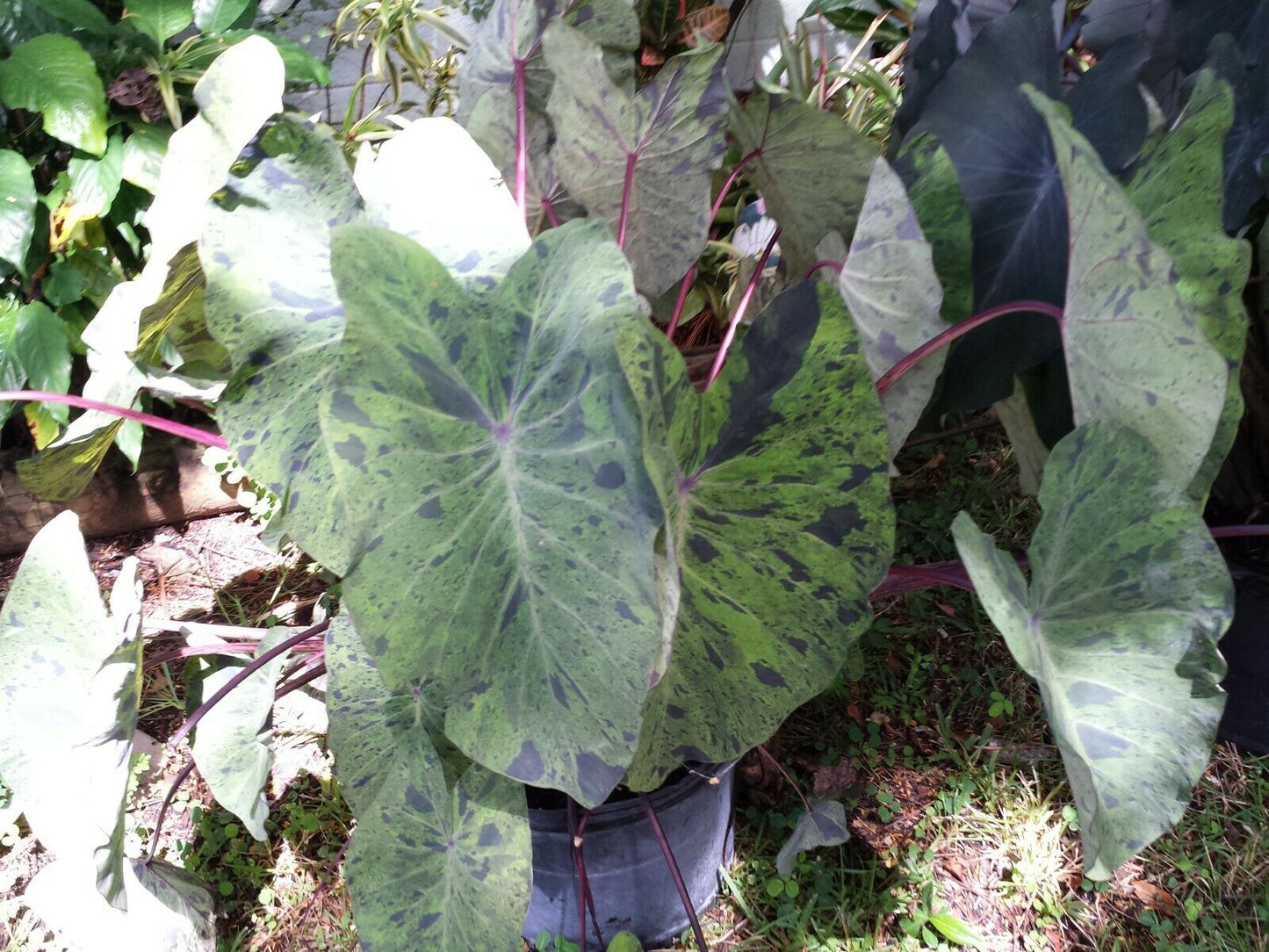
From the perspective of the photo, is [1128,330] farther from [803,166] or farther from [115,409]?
[115,409]

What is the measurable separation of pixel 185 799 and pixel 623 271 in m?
1.31

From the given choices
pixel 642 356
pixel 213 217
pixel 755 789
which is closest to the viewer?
pixel 642 356

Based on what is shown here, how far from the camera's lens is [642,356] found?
536 mm

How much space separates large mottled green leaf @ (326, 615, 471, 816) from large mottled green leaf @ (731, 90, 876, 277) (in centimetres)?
67

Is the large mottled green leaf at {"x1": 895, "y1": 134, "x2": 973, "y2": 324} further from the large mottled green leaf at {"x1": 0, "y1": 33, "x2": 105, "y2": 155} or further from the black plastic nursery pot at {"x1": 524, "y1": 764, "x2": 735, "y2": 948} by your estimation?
the large mottled green leaf at {"x1": 0, "y1": 33, "x2": 105, "y2": 155}

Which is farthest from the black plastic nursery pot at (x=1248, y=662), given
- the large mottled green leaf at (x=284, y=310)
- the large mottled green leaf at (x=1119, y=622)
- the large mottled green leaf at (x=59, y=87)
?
the large mottled green leaf at (x=59, y=87)

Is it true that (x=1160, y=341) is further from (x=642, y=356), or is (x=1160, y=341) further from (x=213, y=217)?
(x=213, y=217)

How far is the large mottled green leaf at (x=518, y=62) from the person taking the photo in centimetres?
97

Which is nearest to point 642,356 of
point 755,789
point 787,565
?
point 787,565

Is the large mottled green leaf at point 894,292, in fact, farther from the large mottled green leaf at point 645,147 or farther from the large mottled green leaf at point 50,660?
the large mottled green leaf at point 50,660

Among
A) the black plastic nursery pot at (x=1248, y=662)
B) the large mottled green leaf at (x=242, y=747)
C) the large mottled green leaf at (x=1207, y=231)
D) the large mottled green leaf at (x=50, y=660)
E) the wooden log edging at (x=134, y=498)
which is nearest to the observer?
the large mottled green leaf at (x=1207, y=231)

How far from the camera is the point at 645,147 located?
945 millimetres

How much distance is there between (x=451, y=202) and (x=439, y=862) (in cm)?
63

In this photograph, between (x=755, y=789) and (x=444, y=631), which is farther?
(x=755, y=789)
